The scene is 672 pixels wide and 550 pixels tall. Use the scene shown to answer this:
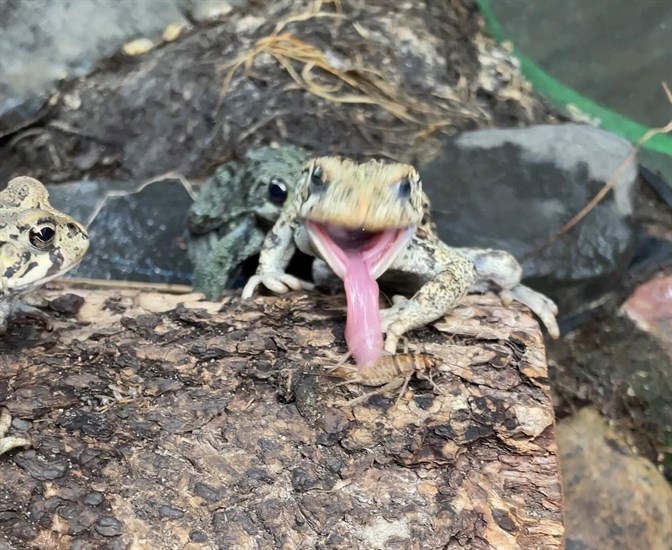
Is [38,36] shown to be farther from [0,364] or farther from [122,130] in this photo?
[0,364]

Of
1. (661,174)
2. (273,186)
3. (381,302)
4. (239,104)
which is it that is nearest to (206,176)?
(239,104)

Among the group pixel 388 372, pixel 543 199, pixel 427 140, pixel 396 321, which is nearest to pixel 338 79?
pixel 427 140

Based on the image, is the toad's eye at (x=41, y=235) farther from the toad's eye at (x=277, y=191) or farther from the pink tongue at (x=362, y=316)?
the toad's eye at (x=277, y=191)

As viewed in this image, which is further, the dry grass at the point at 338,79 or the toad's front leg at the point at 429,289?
the dry grass at the point at 338,79

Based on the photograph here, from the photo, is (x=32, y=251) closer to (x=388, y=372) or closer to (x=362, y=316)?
(x=362, y=316)

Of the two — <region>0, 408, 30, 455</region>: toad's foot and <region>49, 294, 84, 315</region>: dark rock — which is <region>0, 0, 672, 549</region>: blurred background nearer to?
<region>49, 294, 84, 315</region>: dark rock

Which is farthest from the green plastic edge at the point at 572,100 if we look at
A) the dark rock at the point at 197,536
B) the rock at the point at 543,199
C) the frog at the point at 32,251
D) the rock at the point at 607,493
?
the dark rock at the point at 197,536
